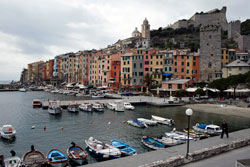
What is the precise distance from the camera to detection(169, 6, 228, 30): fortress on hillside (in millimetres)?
133750

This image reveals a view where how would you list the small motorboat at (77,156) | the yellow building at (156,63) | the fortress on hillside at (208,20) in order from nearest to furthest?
the small motorboat at (77,156)
the yellow building at (156,63)
the fortress on hillside at (208,20)

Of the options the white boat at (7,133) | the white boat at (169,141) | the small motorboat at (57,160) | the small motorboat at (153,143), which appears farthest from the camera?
the white boat at (7,133)

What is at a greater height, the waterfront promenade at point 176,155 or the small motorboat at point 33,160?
the waterfront promenade at point 176,155

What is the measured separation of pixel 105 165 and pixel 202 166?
5.62 metres

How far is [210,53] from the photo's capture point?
7419cm

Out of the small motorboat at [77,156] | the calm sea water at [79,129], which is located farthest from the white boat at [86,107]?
the small motorboat at [77,156]

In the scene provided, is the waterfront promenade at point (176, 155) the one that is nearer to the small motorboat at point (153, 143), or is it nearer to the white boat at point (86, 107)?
the small motorboat at point (153, 143)

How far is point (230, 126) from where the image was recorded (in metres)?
32.9

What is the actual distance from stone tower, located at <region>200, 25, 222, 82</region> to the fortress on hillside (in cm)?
6768

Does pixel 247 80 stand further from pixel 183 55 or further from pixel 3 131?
pixel 3 131

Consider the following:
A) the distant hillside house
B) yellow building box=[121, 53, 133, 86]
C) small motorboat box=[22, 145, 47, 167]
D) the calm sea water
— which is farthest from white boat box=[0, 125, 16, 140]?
the distant hillside house

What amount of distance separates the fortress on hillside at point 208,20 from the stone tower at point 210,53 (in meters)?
67.7

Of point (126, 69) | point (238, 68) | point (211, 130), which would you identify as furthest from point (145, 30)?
point (211, 130)

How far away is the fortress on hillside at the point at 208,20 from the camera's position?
134 m
